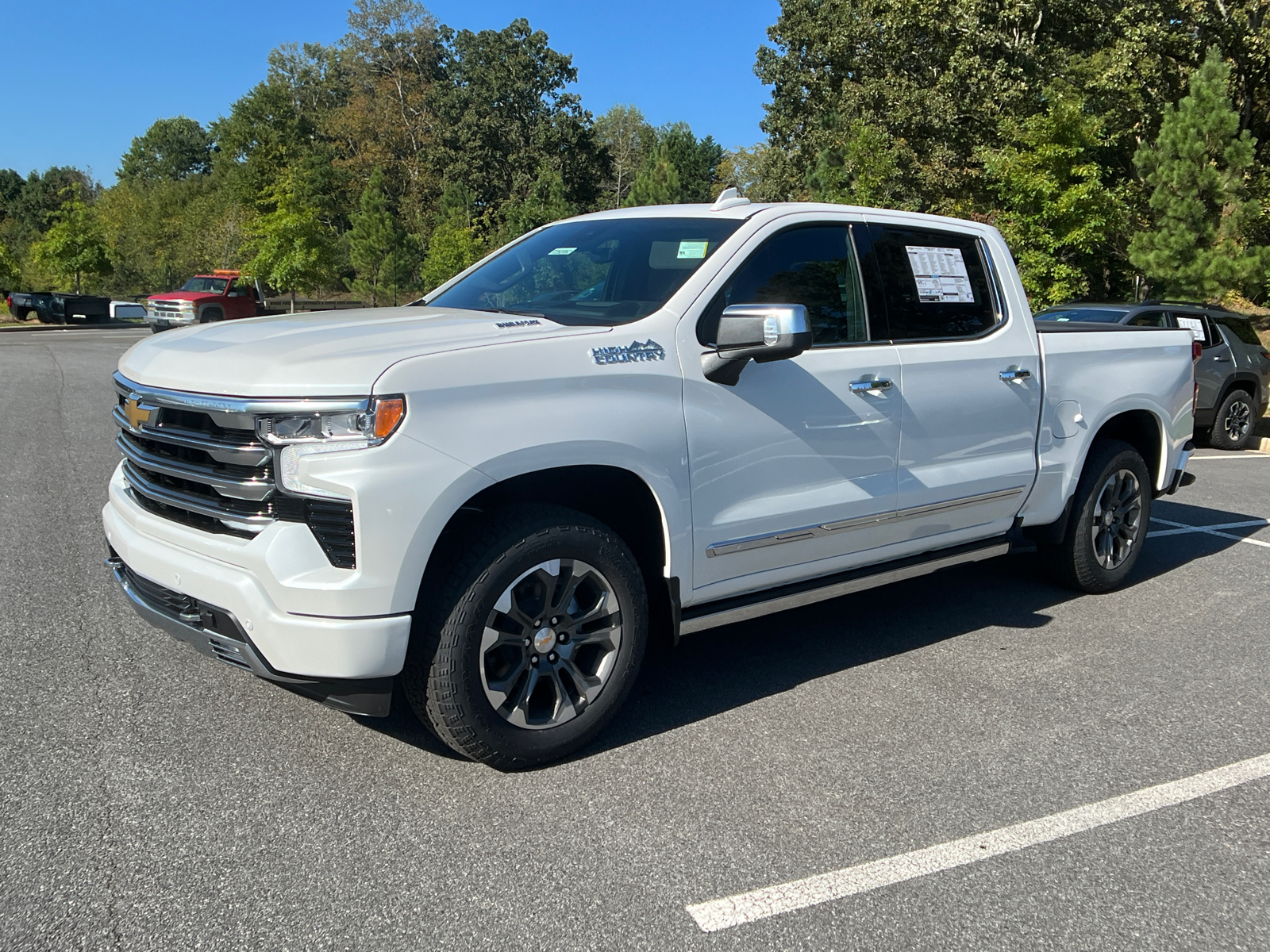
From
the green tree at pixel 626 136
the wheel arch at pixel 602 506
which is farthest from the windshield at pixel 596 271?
the green tree at pixel 626 136

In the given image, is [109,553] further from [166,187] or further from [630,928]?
[166,187]

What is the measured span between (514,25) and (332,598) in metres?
71.3

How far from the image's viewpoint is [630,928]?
2619 millimetres

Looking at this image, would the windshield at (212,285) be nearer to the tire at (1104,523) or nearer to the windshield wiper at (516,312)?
the windshield wiper at (516,312)

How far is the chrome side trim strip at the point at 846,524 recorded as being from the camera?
3.88 meters

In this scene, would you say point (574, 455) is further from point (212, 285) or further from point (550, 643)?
point (212, 285)

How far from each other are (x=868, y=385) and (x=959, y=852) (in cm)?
198

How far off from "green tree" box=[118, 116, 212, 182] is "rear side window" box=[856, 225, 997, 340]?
4439 inches

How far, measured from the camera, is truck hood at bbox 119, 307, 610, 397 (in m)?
3.03

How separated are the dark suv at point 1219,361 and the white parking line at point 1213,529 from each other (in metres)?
4.34

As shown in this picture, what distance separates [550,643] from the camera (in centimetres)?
346

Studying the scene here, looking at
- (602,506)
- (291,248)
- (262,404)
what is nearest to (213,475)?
(262,404)

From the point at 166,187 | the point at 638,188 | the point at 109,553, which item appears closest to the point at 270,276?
the point at 638,188

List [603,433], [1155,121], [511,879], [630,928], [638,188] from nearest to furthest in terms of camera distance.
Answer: [630,928] → [511,879] → [603,433] → [1155,121] → [638,188]
